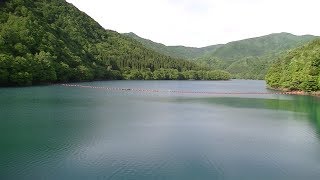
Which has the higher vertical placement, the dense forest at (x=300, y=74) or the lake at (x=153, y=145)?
the dense forest at (x=300, y=74)

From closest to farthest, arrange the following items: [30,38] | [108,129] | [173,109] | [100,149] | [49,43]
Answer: [100,149], [108,129], [173,109], [30,38], [49,43]

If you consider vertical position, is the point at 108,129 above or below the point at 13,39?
below

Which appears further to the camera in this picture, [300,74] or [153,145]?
[300,74]

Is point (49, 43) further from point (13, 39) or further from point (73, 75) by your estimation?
point (13, 39)

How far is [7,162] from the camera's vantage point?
26578 mm

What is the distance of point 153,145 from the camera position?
112ft

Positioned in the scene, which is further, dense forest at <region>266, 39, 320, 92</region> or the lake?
dense forest at <region>266, 39, 320, 92</region>

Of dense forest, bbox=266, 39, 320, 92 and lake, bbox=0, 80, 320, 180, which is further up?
dense forest, bbox=266, 39, 320, 92

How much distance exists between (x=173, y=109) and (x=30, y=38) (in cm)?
8127

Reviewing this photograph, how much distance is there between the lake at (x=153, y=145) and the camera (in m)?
25.9

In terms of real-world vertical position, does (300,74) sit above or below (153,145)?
above

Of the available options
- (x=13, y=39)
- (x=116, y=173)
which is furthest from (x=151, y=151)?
(x=13, y=39)

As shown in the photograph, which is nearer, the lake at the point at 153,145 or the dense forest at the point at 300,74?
the lake at the point at 153,145

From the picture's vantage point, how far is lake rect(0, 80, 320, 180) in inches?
1020
